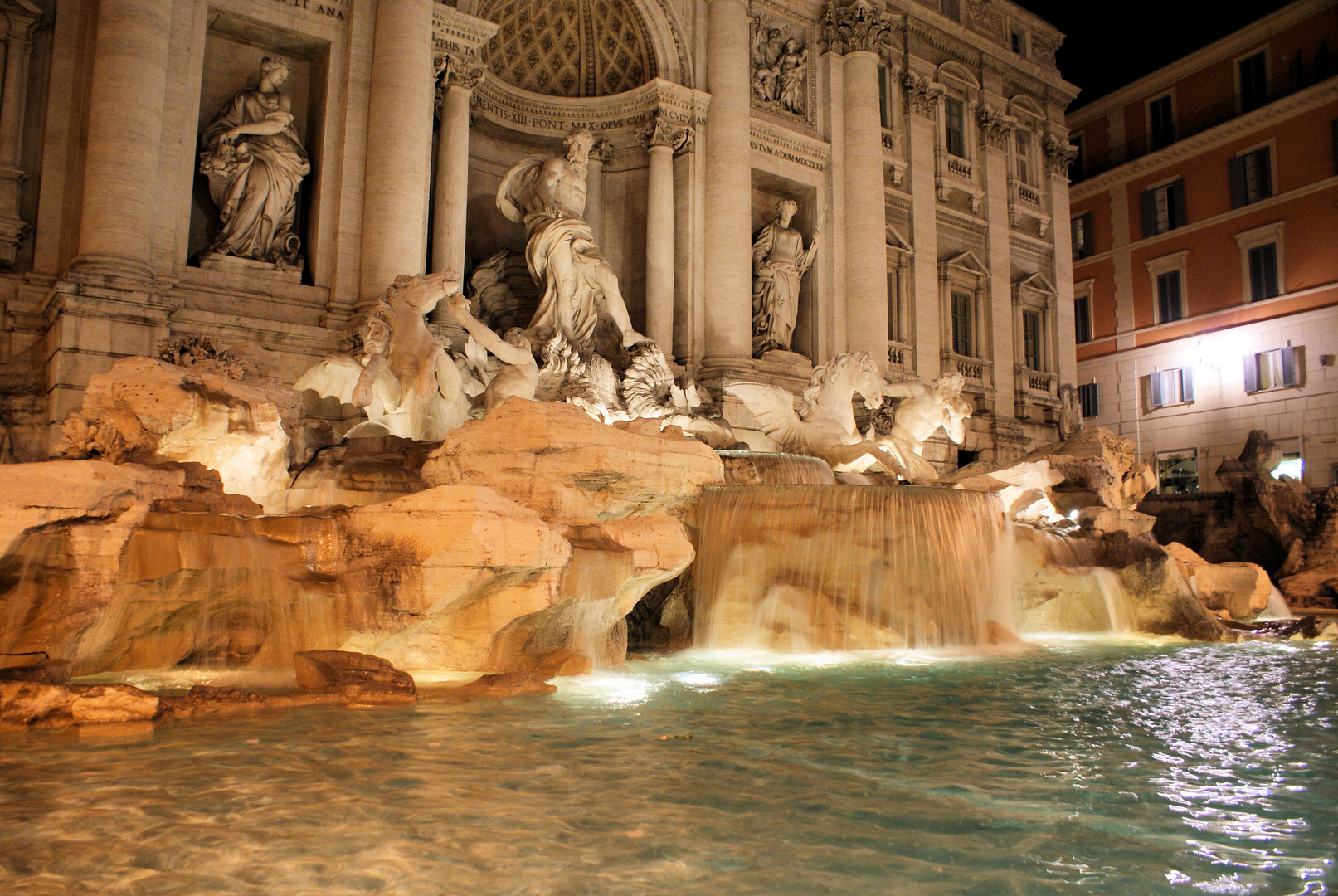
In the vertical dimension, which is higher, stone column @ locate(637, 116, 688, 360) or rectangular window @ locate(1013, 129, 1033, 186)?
rectangular window @ locate(1013, 129, 1033, 186)

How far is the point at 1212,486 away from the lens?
978 inches

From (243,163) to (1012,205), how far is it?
17.4 meters

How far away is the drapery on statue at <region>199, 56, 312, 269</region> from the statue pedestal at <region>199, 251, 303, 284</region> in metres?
0.08

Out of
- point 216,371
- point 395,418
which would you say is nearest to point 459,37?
point 395,418

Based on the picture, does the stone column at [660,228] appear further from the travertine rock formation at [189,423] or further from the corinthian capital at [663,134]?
the travertine rock formation at [189,423]

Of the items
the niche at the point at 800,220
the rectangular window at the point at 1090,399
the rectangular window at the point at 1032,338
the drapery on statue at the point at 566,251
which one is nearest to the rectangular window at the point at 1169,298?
the rectangular window at the point at 1090,399

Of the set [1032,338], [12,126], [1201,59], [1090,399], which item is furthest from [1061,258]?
[12,126]

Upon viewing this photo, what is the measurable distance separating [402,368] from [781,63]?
12006 mm

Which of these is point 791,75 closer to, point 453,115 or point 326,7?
point 453,115

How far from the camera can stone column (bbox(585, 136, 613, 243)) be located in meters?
16.7

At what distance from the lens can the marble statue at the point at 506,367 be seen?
9.95 meters

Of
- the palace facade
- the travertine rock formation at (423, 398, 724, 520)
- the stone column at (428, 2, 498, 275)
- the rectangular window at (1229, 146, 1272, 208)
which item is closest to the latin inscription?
the stone column at (428, 2, 498, 275)

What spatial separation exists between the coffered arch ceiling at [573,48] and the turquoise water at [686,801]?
44.3ft

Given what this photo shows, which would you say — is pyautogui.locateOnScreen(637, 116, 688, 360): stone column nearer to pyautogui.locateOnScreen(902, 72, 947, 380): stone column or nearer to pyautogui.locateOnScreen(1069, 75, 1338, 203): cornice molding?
pyautogui.locateOnScreen(902, 72, 947, 380): stone column
